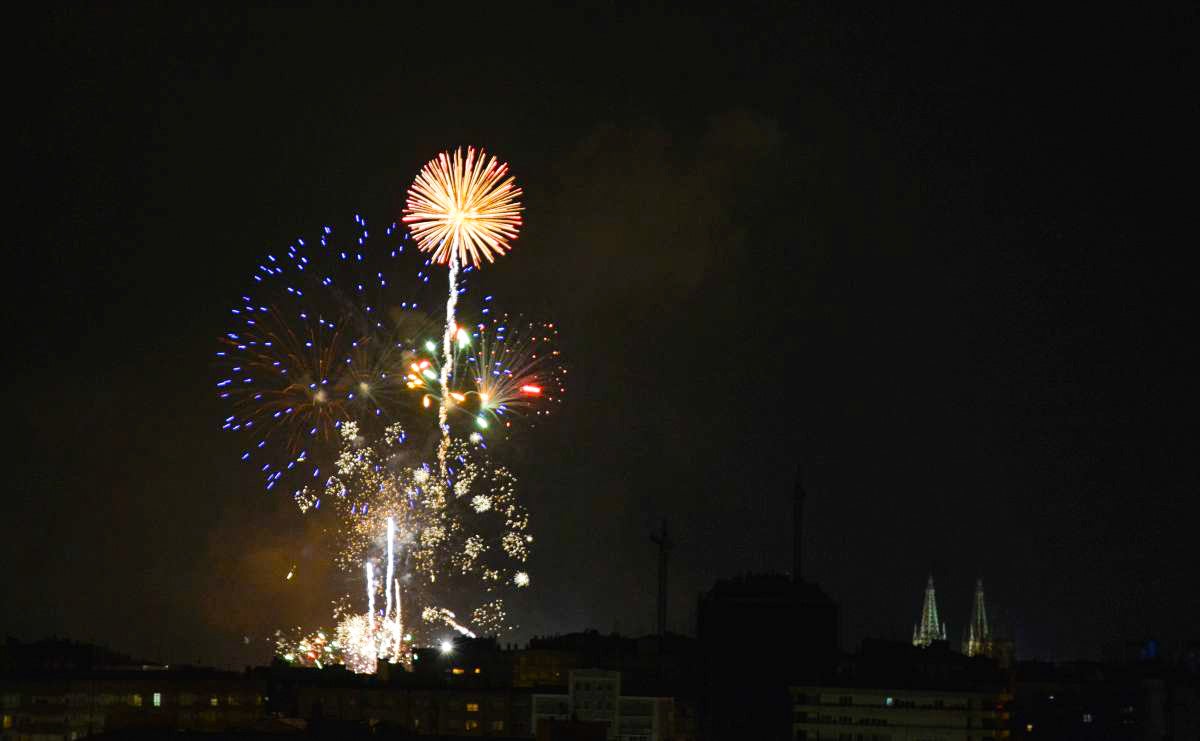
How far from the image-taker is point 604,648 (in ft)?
289

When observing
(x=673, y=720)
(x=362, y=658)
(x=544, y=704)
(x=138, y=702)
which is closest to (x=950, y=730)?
(x=673, y=720)

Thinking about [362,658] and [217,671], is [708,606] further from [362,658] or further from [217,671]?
→ [217,671]

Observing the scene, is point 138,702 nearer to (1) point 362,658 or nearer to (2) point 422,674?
(1) point 362,658

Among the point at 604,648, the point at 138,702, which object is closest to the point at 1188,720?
the point at 604,648

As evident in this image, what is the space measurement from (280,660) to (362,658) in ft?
52.5

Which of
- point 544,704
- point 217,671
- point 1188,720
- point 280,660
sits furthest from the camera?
point 1188,720

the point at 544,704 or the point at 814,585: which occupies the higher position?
the point at 814,585

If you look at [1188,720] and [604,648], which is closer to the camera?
[604,648]

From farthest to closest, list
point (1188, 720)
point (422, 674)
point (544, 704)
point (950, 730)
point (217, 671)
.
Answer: point (1188, 720) < point (422, 674) < point (217, 671) < point (544, 704) < point (950, 730)

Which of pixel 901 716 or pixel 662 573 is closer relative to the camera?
pixel 901 716

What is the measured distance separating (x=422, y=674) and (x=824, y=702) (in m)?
22.2

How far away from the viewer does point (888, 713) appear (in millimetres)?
65438

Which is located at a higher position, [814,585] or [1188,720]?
[814,585]

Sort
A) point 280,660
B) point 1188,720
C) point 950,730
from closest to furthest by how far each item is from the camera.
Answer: point 950,730 → point 280,660 → point 1188,720
